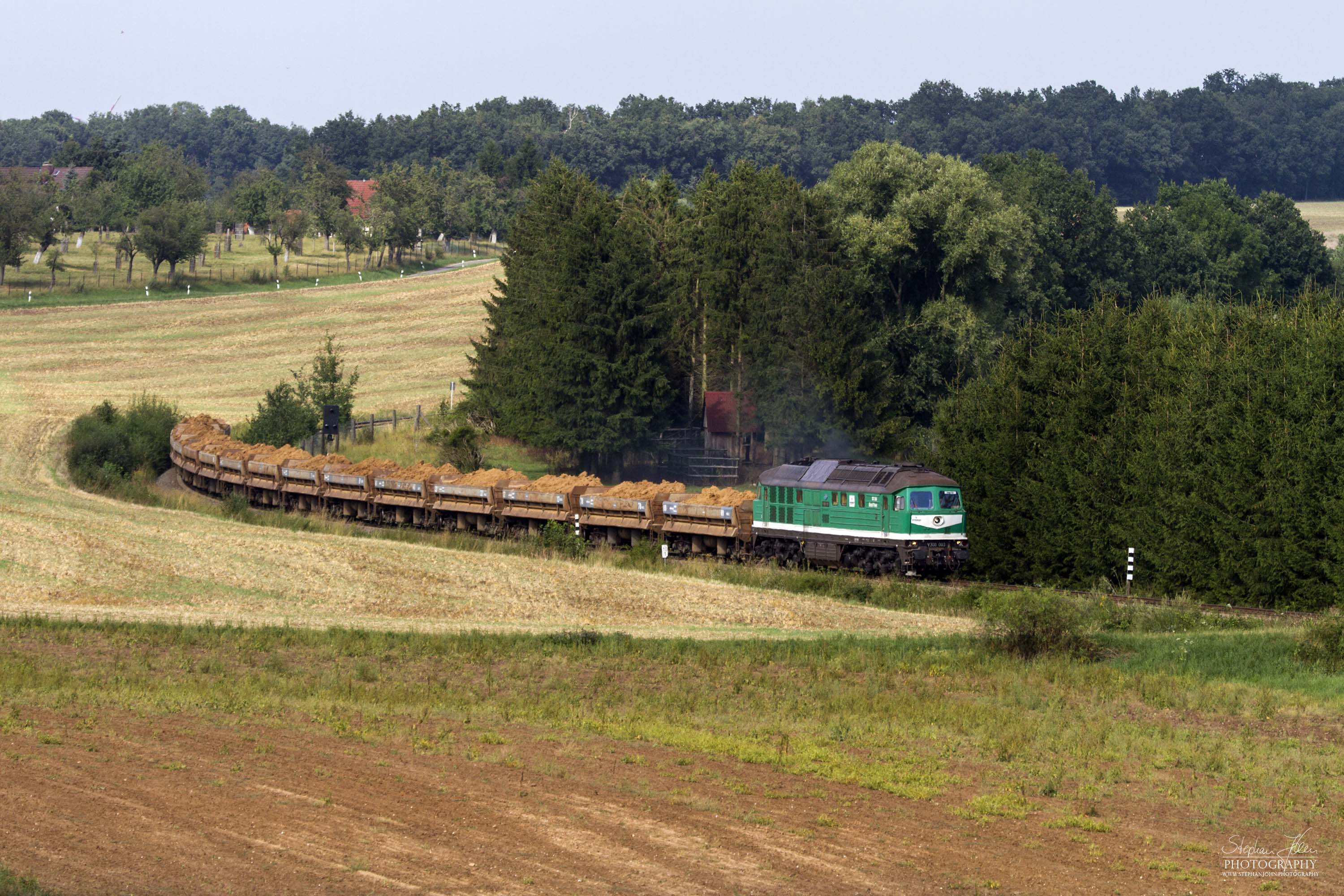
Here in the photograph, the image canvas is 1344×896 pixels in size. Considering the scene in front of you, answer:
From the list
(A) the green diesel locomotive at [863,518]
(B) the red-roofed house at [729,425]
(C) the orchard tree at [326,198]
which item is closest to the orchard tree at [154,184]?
(C) the orchard tree at [326,198]

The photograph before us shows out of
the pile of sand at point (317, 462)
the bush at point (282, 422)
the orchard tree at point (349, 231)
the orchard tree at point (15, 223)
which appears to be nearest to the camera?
the pile of sand at point (317, 462)

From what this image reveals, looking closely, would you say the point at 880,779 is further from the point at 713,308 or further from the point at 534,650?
the point at 713,308

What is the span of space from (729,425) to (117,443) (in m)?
33.4

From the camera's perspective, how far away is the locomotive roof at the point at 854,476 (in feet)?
132

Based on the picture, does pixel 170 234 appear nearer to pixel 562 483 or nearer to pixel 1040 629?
pixel 562 483

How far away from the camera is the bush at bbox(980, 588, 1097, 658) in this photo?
1164 inches

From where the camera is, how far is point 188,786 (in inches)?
671

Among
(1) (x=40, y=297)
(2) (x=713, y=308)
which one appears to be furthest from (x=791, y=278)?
(1) (x=40, y=297)

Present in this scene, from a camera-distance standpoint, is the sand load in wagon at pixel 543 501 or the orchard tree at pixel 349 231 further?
the orchard tree at pixel 349 231

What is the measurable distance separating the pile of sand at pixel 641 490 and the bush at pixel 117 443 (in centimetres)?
2661

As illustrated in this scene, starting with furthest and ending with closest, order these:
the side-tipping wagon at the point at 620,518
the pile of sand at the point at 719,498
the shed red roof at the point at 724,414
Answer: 1. the shed red roof at the point at 724,414
2. the side-tipping wagon at the point at 620,518
3. the pile of sand at the point at 719,498

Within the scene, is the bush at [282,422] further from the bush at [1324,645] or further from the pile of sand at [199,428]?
the bush at [1324,645]

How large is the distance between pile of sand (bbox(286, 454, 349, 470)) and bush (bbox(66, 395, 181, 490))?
417 inches

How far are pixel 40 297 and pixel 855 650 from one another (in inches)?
4033
